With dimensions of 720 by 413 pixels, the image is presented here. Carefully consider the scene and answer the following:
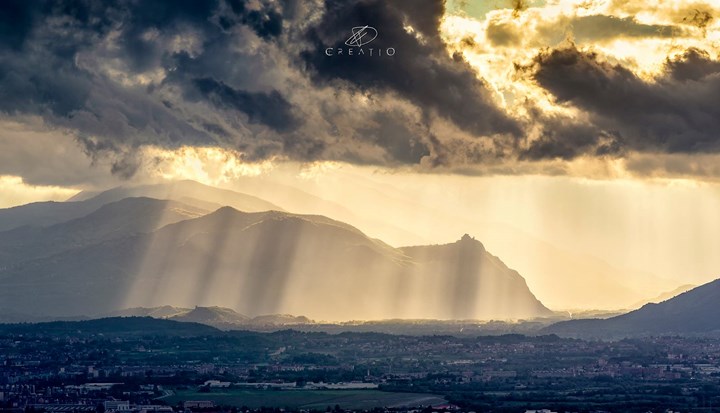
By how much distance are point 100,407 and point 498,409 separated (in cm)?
4370

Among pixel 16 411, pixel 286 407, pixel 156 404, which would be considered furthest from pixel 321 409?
pixel 16 411

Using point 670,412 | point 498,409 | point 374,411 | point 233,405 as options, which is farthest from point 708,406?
point 233,405

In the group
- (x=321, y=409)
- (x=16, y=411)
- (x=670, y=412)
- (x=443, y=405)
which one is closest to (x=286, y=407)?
(x=321, y=409)

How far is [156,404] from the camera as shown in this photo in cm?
19938

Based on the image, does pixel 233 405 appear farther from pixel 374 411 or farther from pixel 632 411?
pixel 632 411

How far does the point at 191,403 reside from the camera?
7825 inches

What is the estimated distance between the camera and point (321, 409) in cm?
19538

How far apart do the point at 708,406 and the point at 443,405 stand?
2984 cm

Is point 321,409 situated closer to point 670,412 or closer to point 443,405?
point 443,405

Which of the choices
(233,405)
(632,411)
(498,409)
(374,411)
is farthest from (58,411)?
(632,411)

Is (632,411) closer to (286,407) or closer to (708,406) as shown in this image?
(708,406)

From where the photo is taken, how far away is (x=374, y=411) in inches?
7475

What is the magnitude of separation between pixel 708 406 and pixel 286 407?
4748cm

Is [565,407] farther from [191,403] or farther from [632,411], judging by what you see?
[191,403]
